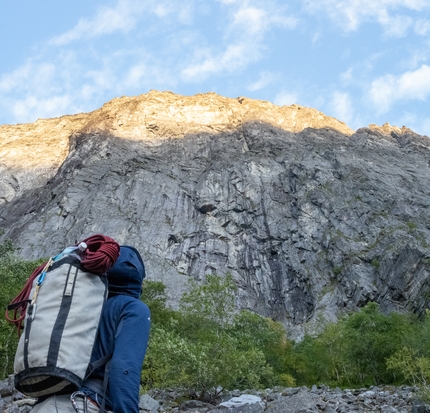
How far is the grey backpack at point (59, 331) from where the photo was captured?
3.77 meters

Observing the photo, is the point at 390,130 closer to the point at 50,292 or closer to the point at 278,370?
the point at 278,370

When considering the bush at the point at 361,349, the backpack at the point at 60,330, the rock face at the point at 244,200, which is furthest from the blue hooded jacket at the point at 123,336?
the rock face at the point at 244,200

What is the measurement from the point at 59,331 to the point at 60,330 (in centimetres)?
1

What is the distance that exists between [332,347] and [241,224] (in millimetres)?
72179

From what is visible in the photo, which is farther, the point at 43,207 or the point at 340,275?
the point at 43,207

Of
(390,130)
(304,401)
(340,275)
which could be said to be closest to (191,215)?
(340,275)

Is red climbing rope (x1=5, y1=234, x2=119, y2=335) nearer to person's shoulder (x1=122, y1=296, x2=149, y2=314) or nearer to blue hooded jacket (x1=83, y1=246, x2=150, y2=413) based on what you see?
blue hooded jacket (x1=83, y1=246, x2=150, y2=413)

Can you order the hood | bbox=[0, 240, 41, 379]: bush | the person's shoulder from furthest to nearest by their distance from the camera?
bbox=[0, 240, 41, 379]: bush
the hood
the person's shoulder

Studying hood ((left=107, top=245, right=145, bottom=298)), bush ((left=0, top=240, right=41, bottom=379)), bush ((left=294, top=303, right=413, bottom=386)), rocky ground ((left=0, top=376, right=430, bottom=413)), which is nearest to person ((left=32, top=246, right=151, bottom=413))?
hood ((left=107, top=245, right=145, bottom=298))

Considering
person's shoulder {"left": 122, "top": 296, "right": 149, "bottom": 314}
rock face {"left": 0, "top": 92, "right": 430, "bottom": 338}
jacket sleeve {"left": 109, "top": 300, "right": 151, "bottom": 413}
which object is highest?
rock face {"left": 0, "top": 92, "right": 430, "bottom": 338}

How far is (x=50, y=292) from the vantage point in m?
4.05

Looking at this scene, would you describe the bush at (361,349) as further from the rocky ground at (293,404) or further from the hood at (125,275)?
the hood at (125,275)

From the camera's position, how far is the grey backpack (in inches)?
148

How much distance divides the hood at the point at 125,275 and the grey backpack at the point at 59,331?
0.39 meters
